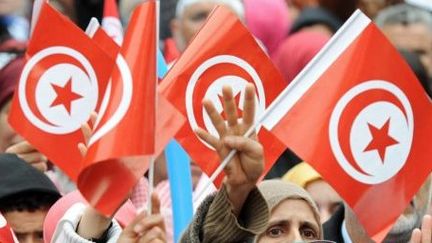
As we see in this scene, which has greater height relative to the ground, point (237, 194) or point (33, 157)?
point (237, 194)

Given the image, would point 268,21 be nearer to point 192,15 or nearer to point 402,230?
point 192,15

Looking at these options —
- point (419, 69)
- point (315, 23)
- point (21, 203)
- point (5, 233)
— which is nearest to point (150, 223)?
point (5, 233)

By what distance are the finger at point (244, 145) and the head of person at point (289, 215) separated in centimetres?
96

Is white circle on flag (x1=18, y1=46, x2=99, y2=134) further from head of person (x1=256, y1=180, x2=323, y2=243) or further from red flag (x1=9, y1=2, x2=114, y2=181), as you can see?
head of person (x1=256, y1=180, x2=323, y2=243)

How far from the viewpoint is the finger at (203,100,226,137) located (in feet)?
22.8

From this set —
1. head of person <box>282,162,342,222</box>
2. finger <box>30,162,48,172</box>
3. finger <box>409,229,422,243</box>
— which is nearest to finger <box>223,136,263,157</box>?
finger <box>409,229,422,243</box>

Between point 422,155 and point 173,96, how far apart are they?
0.93 m

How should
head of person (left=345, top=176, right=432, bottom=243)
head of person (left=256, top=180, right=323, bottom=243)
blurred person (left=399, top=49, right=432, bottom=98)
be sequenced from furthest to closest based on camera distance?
blurred person (left=399, top=49, right=432, bottom=98) → head of person (left=345, top=176, right=432, bottom=243) → head of person (left=256, top=180, right=323, bottom=243)

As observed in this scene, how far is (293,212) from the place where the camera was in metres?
8.21

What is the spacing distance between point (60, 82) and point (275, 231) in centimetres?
115

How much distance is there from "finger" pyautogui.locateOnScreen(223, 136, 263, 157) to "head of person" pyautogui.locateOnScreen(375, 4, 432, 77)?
4.61 meters

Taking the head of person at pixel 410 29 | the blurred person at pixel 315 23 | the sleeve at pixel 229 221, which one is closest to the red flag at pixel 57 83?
the sleeve at pixel 229 221

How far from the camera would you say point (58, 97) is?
868cm

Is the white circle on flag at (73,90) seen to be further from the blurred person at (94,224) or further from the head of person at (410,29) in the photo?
the head of person at (410,29)
